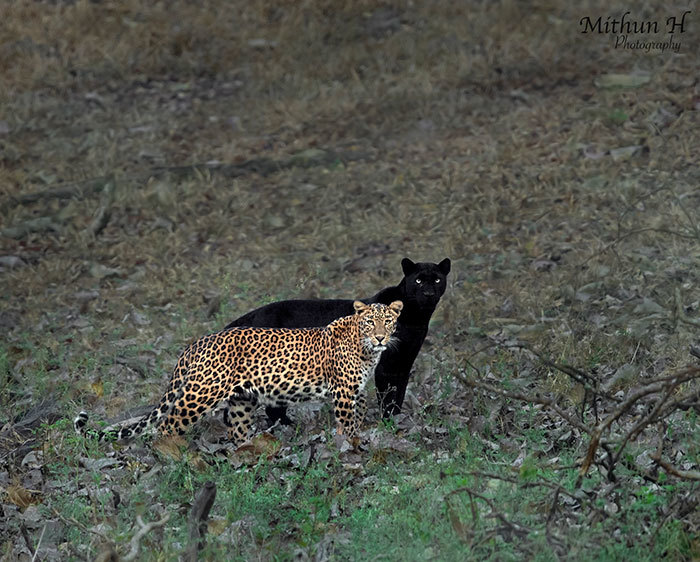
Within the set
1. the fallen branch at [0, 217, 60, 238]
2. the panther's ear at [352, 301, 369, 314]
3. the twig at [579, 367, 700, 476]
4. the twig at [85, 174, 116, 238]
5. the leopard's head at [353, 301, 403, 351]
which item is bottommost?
the fallen branch at [0, 217, 60, 238]

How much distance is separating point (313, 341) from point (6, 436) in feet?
9.46

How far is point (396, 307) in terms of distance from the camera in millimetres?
8688

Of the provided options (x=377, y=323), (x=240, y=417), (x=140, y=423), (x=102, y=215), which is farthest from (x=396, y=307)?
(x=102, y=215)

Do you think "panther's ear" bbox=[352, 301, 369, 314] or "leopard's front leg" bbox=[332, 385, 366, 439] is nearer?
"leopard's front leg" bbox=[332, 385, 366, 439]

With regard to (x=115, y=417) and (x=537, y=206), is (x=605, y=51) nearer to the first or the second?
(x=537, y=206)

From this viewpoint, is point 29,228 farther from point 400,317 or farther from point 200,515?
point 200,515

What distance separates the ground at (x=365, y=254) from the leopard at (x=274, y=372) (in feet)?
0.94

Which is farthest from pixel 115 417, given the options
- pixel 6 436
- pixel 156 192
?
pixel 156 192

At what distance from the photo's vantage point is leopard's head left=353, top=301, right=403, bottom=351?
845cm

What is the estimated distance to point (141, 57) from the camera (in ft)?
65.8

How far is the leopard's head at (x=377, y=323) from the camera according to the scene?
8.45m

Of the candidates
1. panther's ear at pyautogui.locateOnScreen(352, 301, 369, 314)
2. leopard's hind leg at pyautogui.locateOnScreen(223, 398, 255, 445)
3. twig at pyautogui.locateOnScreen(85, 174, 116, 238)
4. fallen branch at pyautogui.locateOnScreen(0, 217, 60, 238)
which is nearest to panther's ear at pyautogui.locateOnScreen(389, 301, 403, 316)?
panther's ear at pyautogui.locateOnScreen(352, 301, 369, 314)

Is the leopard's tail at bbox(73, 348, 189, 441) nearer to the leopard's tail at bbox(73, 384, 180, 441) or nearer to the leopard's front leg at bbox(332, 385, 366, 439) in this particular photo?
the leopard's tail at bbox(73, 384, 180, 441)

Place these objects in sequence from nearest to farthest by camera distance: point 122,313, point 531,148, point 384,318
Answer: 1. point 384,318
2. point 122,313
3. point 531,148
